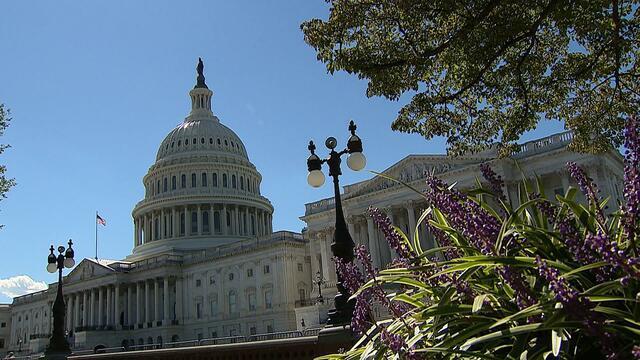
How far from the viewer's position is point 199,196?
369 ft

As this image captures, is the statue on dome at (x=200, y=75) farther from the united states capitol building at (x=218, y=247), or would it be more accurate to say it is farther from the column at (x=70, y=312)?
the column at (x=70, y=312)

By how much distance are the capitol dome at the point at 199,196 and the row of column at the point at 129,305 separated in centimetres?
717

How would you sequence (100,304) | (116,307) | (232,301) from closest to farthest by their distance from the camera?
(232,301) → (116,307) → (100,304)

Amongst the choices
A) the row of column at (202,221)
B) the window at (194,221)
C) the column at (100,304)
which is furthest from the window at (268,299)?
the column at (100,304)

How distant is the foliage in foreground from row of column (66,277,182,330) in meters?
95.4

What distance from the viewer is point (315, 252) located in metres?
80.2

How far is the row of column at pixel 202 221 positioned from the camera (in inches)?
4437

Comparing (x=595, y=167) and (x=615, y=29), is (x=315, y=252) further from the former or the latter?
(x=615, y=29)

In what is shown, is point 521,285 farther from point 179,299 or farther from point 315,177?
point 179,299

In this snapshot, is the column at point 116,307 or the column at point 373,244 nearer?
the column at point 373,244

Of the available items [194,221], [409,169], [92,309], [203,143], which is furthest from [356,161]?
[203,143]

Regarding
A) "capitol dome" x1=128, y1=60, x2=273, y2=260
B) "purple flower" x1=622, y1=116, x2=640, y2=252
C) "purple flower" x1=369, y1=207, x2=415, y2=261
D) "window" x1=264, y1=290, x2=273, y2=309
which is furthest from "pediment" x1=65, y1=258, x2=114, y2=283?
"purple flower" x1=622, y1=116, x2=640, y2=252

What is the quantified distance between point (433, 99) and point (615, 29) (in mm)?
4690

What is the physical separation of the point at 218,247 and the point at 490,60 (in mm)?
84436
